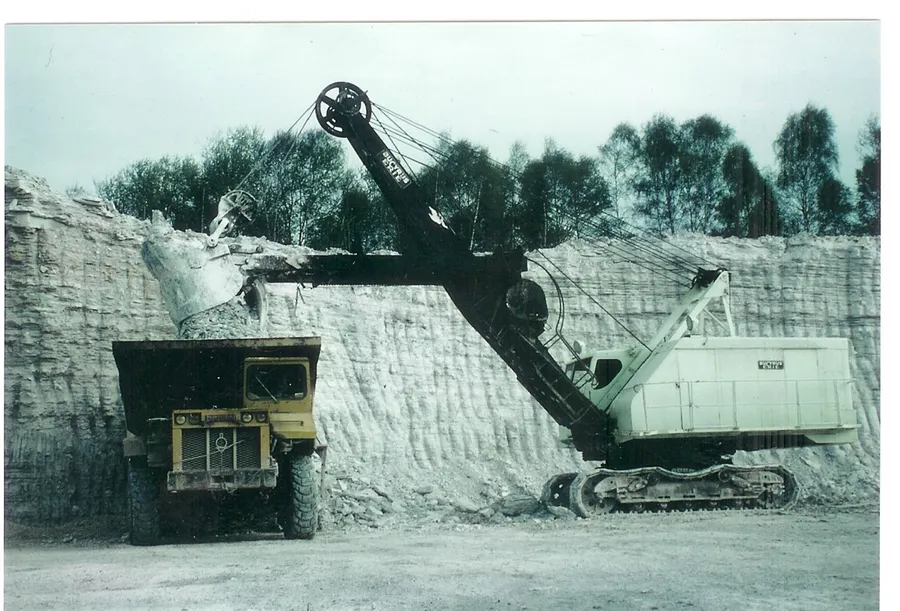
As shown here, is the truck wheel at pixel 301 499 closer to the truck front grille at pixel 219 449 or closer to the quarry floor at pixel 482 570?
the quarry floor at pixel 482 570

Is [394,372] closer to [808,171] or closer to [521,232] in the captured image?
[521,232]

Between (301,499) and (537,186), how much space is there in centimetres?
459

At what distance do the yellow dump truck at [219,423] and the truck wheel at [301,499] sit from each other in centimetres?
1

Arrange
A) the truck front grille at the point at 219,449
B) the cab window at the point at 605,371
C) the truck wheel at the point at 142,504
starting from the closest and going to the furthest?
the truck front grille at the point at 219,449 → the truck wheel at the point at 142,504 → the cab window at the point at 605,371

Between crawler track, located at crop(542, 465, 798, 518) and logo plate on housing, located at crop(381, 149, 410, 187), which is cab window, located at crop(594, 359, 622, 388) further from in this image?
logo plate on housing, located at crop(381, 149, 410, 187)

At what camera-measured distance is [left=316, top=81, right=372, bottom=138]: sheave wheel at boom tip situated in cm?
1368

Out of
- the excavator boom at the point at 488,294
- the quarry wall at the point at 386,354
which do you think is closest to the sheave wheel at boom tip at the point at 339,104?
the excavator boom at the point at 488,294

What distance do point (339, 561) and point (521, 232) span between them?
15.6ft

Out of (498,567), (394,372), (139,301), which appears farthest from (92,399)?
(498,567)

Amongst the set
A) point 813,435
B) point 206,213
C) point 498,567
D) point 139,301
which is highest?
point 206,213

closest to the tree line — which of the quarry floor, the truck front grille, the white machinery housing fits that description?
the white machinery housing

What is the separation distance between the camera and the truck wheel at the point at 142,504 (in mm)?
12672

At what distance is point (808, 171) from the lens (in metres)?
14.6

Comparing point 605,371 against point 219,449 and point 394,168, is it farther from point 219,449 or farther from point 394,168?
point 219,449
